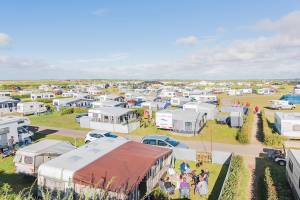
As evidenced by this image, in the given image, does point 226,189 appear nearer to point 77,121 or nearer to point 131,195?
point 131,195

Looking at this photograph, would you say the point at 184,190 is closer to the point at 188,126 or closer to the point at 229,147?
the point at 229,147

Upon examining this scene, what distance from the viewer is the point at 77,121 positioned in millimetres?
35688

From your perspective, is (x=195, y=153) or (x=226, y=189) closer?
(x=226, y=189)

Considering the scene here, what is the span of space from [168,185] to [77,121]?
23.9 m

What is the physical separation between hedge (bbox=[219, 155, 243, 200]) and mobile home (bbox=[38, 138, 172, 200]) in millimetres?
3837

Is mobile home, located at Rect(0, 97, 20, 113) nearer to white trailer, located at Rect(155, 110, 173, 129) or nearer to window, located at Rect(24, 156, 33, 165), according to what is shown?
white trailer, located at Rect(155, 110, 173, 129)

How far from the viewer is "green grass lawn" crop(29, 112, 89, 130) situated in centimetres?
3420

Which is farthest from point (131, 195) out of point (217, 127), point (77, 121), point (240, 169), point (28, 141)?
point (77, 121)

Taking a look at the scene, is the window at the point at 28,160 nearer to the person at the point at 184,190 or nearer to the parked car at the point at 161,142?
the parked car at the point at 161,142

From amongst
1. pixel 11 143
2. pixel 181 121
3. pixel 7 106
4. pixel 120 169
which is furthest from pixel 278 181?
pixel 7 106

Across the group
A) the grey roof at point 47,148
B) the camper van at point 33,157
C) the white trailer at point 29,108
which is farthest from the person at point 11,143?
the white trailer at point 29,108

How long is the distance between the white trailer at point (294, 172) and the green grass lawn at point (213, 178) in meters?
3.85

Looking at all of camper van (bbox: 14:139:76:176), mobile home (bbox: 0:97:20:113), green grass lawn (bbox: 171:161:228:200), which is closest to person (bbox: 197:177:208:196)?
green grass lawn (bbox: 171:161:228:200)

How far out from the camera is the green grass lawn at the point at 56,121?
34.2 m
